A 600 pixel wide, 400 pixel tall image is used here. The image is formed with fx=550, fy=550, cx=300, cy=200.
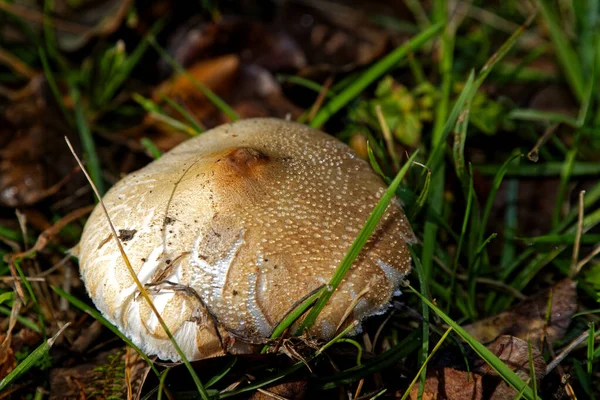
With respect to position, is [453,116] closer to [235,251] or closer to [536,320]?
[536,320]

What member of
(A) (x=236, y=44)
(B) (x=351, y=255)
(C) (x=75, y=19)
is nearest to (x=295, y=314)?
(B) (x=351, y=255)

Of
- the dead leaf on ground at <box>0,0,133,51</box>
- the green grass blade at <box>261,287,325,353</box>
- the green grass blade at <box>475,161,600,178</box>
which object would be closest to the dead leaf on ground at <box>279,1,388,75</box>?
the dead leaf on ground at <box>0,0,133,51</box>

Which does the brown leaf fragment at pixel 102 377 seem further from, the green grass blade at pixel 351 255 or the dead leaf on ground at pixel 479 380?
the dead leaf on ground at pixel 479 380

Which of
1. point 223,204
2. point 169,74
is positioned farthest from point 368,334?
point 169,74

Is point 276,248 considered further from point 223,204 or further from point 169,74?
point 169,74

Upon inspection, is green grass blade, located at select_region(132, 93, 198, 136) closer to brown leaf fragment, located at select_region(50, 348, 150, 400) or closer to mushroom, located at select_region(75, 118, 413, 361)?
mushroom, located at select_region(75, 118, 413, 361)

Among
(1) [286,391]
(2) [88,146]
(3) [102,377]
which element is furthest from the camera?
(2) [88,146]

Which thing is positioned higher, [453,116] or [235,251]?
[453,116]

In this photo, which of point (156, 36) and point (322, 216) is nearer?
point (322, 216)
